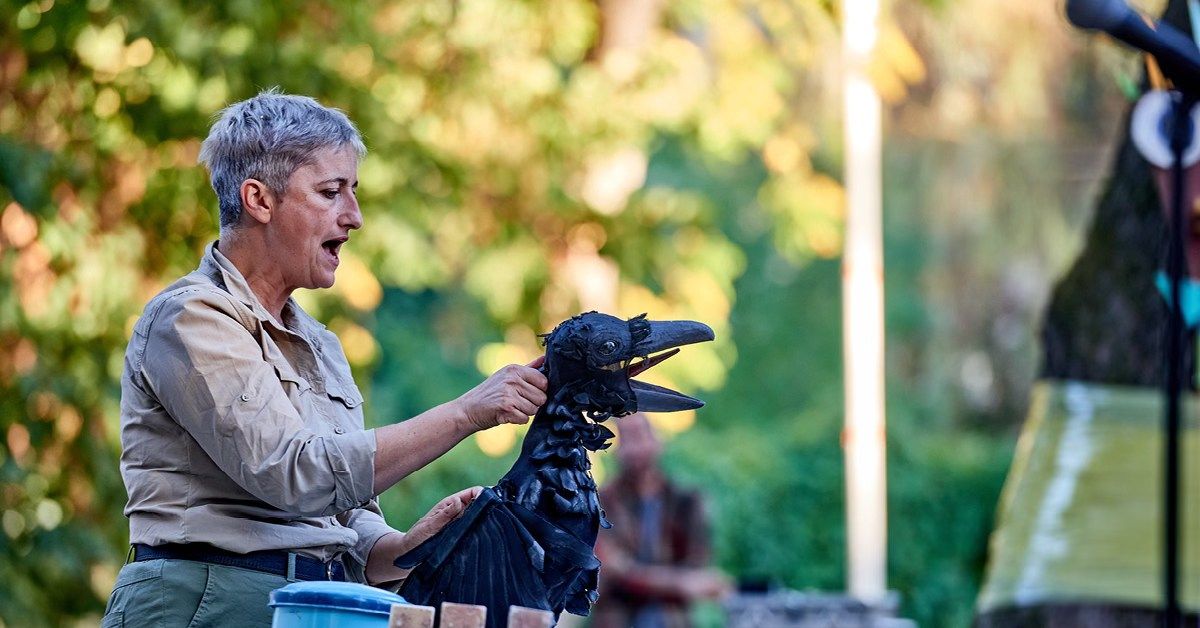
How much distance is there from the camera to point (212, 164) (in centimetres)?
312

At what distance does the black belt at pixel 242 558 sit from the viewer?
2.96m

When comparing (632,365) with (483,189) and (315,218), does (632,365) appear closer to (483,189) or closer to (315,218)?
(315,218)

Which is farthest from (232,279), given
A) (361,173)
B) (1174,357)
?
(361,173)

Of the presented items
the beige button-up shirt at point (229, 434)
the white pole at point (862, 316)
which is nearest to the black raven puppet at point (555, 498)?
the beige button-up shirt at point (229, 434)

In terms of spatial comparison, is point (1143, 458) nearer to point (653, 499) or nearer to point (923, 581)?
point (653, 499)

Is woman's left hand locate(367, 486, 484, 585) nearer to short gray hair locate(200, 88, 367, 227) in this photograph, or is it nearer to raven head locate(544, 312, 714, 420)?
raven head locate(544, 312, 714, 420)

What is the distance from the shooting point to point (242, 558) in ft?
9.75

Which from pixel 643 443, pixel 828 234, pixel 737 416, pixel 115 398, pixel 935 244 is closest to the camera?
pixel 115 398

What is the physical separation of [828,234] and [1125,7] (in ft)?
24.5

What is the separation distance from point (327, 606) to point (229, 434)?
1.12 ft

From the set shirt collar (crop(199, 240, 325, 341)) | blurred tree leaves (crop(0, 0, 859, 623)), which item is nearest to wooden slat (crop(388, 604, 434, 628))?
shirt collar (crop(199, 240, 325, 341))

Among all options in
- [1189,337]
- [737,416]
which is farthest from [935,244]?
[1189,337]

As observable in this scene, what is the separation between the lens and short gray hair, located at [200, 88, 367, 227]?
303 cm

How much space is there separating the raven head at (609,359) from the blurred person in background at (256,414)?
0.06 meters
